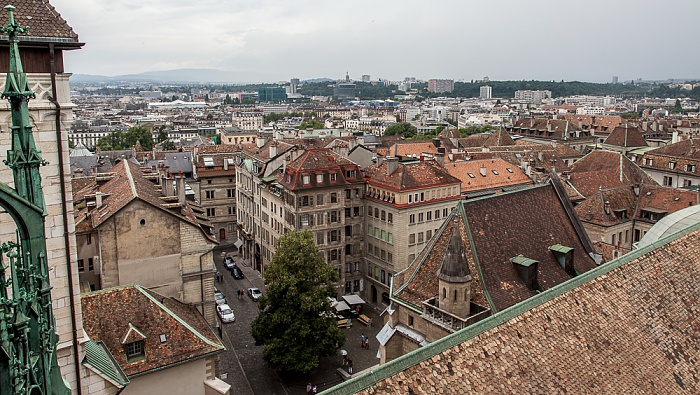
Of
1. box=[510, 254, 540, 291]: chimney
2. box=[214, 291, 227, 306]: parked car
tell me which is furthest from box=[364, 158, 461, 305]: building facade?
box=[510, 254, 540, 291]: chimney

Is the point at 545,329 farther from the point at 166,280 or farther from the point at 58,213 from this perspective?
the point at 166,280

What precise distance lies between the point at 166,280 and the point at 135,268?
2150 millimetres

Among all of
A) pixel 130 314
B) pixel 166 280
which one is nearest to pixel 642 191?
pixel 166 280

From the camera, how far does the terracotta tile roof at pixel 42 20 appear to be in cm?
1794

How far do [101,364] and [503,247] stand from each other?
22.1 m

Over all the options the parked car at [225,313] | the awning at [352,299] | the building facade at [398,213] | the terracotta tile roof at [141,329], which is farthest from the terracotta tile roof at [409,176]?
the terracotta tile roof at [141,329]

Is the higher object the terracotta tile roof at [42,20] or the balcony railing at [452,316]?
the terracotta tile roof at [42,20]

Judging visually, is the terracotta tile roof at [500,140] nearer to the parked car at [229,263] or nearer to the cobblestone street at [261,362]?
the parked car at [229,263]

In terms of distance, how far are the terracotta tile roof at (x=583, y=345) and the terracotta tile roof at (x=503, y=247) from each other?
35.3ft

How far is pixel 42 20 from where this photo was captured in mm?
18234

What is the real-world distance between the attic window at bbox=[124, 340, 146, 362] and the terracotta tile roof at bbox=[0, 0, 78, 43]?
1712 cm

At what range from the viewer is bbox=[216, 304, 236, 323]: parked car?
57.3 m

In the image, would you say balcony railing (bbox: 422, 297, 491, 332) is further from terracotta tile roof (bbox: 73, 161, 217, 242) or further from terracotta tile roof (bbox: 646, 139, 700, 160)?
terracotta tile roof (bbox: 646, 139, 700, 160)

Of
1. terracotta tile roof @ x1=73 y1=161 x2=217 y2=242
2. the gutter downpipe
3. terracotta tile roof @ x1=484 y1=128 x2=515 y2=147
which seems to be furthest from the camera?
terracotta tile roof @ x1=484 y1=128 x2=515 y2=147
